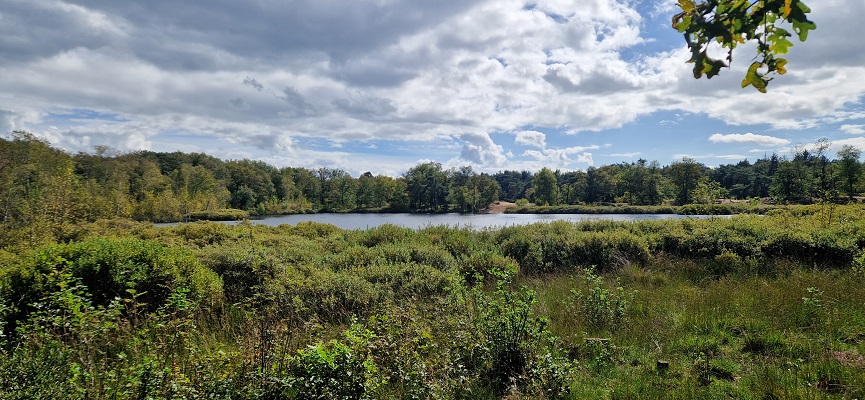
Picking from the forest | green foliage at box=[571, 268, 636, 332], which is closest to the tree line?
the forest

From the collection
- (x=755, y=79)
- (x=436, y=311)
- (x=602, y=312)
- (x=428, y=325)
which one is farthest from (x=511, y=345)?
Answer: (x=755, y=79)

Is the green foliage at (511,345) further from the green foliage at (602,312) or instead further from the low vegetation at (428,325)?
the green foliage at (602,312)

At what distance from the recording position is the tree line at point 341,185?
28.5m

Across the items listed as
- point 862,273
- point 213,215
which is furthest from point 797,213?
point 213,215

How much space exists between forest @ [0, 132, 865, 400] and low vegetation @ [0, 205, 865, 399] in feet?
0.09

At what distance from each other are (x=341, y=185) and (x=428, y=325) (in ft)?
321

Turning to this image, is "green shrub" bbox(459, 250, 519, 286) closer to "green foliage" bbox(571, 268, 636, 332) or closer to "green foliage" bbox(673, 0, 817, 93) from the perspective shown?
"green foliage" bbox(571, 268, 636, 332)

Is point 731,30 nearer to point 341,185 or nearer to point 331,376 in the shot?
point 331,376

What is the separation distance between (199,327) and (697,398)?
633 centimetres

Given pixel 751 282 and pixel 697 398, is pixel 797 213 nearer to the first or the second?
pixel 751 282

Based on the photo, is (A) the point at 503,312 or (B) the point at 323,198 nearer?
(A) the point at 503,312

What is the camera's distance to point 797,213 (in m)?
13.1

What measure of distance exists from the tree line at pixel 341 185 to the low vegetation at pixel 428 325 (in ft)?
25.7

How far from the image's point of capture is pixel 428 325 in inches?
198
